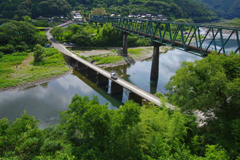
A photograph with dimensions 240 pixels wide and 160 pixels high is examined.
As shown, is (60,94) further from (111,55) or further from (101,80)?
(111,55)

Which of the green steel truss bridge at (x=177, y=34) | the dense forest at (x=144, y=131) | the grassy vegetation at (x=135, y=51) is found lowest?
the grassy vegetation at (x=135, y=51)

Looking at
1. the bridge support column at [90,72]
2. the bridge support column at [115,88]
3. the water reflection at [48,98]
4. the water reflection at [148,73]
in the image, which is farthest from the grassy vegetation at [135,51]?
the bridge support column at [115,88]

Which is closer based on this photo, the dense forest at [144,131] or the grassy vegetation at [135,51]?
the dense forest at [144,131]

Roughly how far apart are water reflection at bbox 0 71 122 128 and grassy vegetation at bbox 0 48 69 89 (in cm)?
290

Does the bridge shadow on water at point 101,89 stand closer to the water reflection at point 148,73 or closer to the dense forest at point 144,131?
the water reflection at point 148,73

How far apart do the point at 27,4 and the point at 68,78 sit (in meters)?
84.5

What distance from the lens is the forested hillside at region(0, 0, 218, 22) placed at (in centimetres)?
9425

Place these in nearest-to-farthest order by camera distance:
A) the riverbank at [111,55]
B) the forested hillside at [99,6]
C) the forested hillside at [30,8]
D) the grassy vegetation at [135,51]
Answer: the riverbank at [111,55], the grassy vegetation at [135,51], the forested hillside at [30,8], the forested hillside at [99,6]

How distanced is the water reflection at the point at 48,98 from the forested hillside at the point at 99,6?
7493 cm

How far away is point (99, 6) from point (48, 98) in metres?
121

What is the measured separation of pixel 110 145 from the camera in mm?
11938

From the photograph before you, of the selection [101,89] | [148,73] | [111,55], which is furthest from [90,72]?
[111,55]

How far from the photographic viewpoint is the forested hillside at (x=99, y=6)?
94.2 meters

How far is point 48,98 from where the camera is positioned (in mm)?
31062
